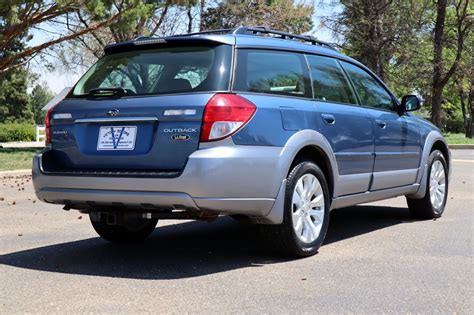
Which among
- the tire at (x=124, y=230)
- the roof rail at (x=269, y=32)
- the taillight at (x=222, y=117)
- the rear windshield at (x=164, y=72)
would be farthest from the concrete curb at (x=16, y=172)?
the taillight at (x=222, y=117)

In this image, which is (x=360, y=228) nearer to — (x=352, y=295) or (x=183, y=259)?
(x=183, y=259)

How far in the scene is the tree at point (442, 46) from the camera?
3425 cm

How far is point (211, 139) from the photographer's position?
4645 millimetres

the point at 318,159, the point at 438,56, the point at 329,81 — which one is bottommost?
the point at 318,159

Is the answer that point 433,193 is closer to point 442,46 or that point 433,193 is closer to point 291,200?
point 291,200

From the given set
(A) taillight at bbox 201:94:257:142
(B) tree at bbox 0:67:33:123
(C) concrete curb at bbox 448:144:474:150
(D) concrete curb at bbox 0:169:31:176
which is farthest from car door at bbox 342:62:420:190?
(B) tree at bbox 0:67:33:123

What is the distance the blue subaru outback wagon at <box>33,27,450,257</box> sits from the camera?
15.4 feet

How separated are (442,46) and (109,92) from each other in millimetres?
32486

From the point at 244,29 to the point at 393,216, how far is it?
362 cm

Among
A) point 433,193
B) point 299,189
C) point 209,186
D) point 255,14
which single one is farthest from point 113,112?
point 255,14

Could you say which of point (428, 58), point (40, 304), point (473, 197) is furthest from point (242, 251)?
point (428, 58)

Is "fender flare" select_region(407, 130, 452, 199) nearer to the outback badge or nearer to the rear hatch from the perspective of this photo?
the rear hatch

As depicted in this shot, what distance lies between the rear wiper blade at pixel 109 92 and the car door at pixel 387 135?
2.48 metres

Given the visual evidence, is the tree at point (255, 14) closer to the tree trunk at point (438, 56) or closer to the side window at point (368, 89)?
the tree trunk at point (438, 56)
